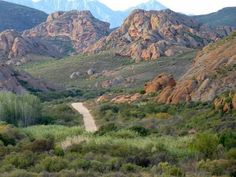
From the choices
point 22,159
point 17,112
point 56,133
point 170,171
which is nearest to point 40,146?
point 22,159

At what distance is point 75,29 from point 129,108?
134 metres

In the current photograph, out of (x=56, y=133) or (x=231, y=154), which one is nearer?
(x=231, y=154)

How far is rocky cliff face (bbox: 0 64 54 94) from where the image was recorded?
78531 millimetres

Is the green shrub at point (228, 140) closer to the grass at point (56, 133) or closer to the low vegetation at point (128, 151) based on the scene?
the low vegetation at point (128, 151)

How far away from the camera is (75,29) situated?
18762 centimetres

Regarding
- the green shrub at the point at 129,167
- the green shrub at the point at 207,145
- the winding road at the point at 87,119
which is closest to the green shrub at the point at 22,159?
the green shrub at the point at 129,167

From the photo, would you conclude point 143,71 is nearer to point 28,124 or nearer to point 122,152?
point 28,124

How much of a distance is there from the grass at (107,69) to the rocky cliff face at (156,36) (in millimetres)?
3746

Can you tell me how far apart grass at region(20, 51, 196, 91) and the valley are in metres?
0.29

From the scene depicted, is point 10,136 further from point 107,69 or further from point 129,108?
point 107,69

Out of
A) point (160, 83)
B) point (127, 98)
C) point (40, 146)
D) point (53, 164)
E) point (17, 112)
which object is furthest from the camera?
point (127, 98)

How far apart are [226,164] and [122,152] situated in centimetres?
558

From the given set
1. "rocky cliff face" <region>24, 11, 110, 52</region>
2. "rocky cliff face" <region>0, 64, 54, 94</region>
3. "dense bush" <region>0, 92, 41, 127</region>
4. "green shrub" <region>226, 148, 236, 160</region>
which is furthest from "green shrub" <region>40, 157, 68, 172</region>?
"rocky cliff face" <region>24, 11, 110, 52</region>

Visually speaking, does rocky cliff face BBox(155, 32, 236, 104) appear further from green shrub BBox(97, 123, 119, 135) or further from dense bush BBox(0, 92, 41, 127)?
green shrub BBox(97, 123, 119, 135)
